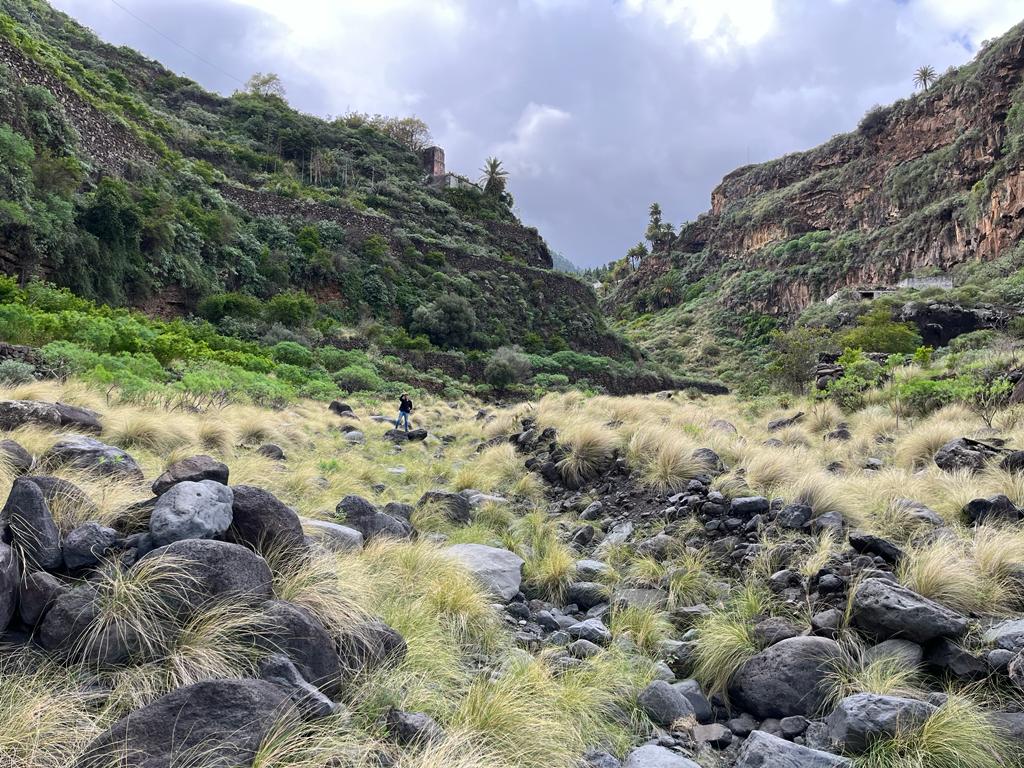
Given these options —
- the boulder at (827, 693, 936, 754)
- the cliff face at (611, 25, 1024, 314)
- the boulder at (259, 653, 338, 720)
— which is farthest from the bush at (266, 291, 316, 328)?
the cliff face at (611, 25, 1024, 314)

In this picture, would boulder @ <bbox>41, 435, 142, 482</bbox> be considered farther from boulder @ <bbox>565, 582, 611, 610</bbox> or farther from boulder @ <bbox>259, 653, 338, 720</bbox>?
boulder @ <bbox>565, 582, 611, 610</bbox>

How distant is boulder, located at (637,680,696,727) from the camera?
3.11 m

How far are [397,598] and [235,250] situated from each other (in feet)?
99.3

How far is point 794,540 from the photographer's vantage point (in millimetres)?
4855

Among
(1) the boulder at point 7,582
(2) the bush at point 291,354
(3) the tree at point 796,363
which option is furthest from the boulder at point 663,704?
(2) the bush at point 291,354

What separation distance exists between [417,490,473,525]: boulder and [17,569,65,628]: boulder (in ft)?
13.9

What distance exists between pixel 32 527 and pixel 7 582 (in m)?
0.34

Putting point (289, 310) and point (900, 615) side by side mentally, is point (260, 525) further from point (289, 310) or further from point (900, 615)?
point (289, 310)

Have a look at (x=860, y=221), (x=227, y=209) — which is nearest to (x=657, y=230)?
(x=860, y=221)

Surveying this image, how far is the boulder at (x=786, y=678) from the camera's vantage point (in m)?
3.11

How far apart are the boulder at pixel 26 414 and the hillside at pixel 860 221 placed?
180 ft

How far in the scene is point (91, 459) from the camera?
4.59 m

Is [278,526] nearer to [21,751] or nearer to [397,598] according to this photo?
[397,598]

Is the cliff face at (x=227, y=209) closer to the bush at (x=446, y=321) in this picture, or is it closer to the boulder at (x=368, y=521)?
the bush at (x=446, y=321)
